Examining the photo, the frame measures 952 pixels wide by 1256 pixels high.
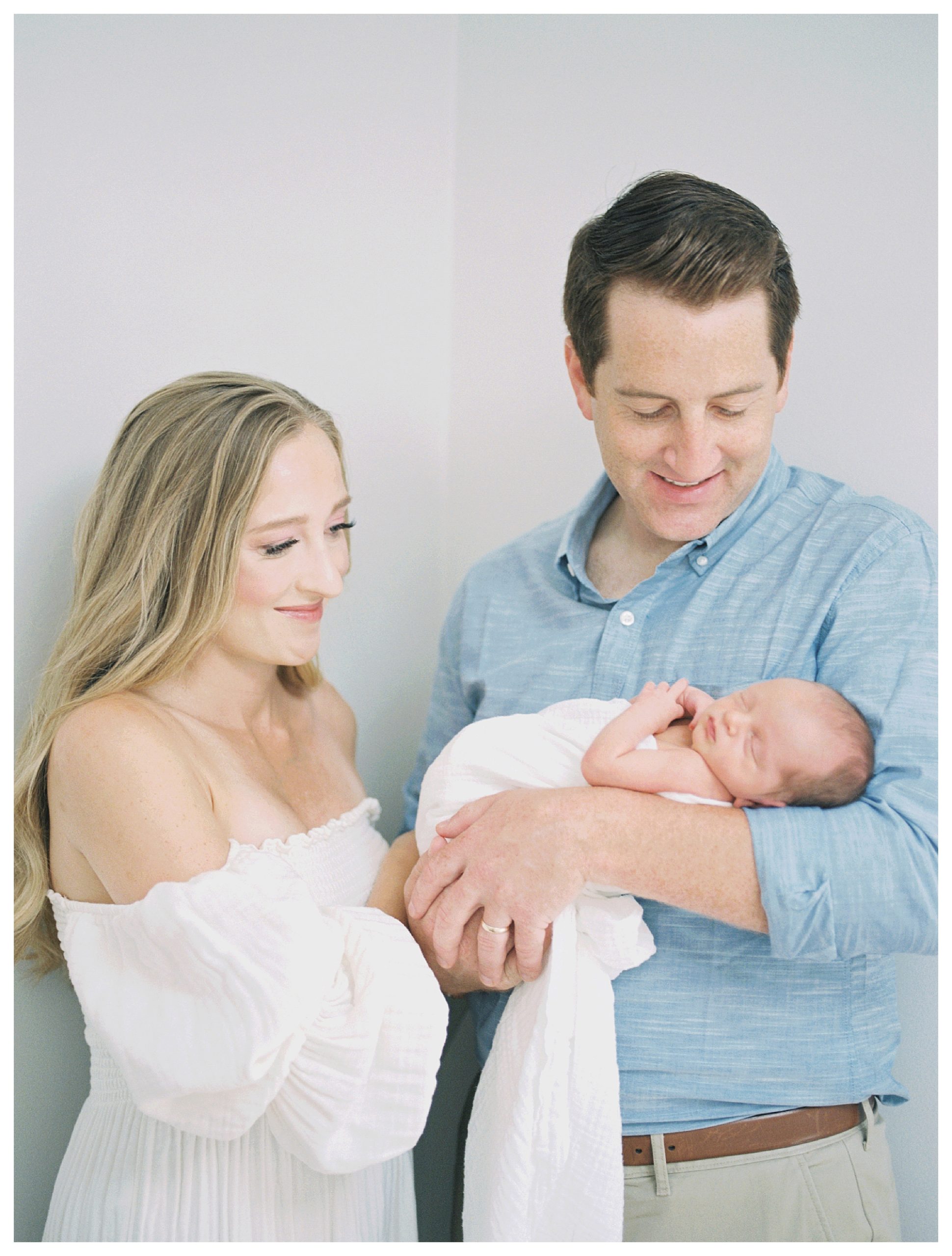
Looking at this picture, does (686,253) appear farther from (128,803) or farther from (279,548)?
(128,803)

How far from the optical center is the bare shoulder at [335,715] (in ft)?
6.57

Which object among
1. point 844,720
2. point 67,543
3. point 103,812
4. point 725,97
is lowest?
point 103,812

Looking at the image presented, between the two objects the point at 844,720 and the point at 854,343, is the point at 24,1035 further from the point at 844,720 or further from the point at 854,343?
the point at 854,343

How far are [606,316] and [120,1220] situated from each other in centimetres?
153

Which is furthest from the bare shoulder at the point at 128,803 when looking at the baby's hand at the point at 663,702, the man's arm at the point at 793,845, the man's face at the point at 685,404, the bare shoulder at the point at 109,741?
the man's face at the point at 685,404

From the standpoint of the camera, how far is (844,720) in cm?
138

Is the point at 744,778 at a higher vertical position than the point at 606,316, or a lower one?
lower

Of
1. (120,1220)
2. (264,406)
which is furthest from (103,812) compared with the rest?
(264,406)

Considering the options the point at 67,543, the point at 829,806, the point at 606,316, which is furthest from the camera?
the point at 67,543

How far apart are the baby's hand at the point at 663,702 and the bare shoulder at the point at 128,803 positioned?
649 mm

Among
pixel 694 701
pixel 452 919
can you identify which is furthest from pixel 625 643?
pixel 452 919

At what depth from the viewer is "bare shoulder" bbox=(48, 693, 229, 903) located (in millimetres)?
1361

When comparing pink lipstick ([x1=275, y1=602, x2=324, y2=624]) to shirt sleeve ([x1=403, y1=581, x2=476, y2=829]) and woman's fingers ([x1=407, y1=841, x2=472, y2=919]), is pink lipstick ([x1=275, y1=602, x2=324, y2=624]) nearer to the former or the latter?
shirt sleeve ([x1=403, y1=581, x2=476, y2=829])

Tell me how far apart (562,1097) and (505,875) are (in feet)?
1.02
